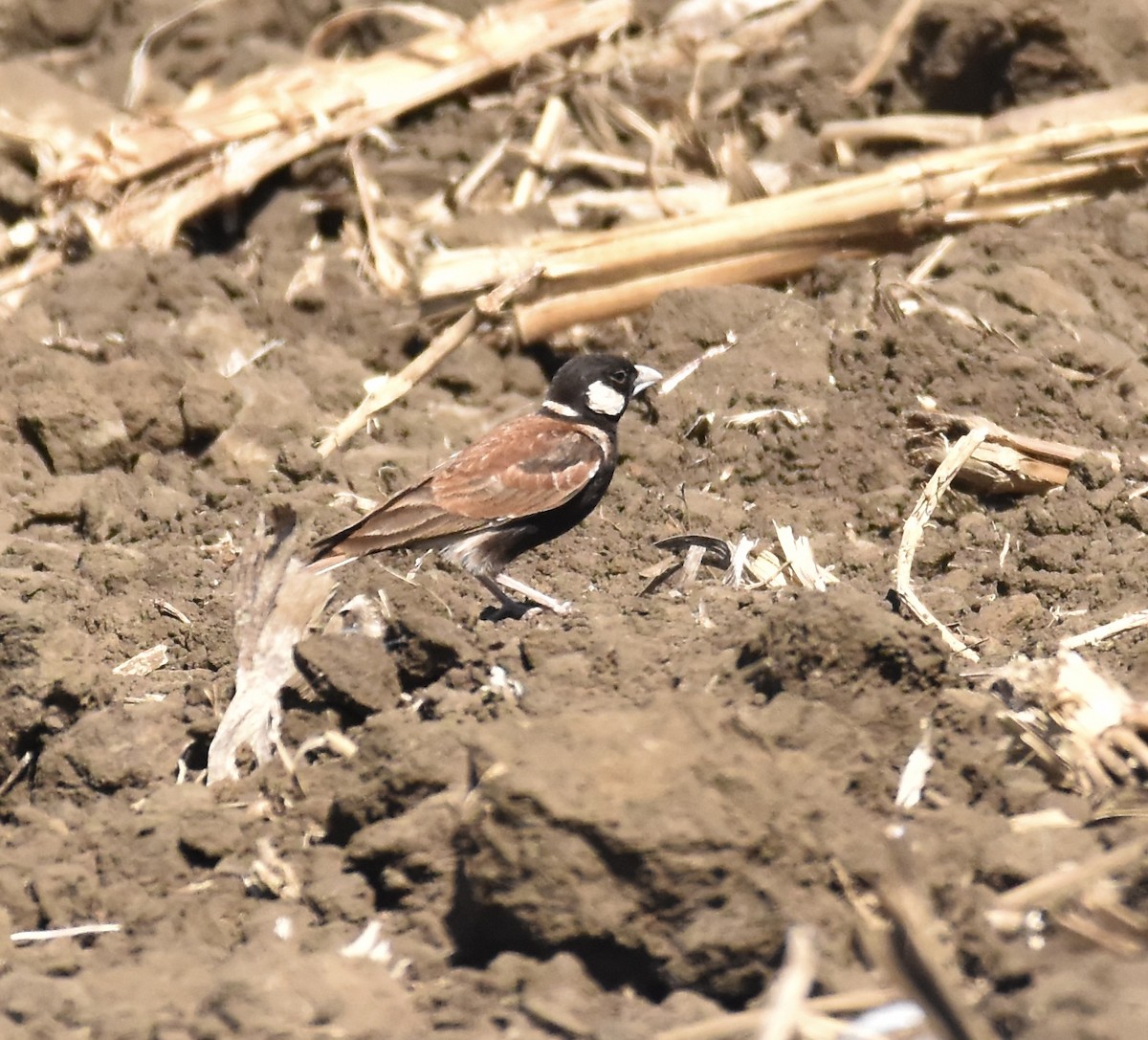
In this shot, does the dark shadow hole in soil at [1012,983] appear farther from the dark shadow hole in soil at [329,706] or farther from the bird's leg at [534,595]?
the bird's leg at [534,595]

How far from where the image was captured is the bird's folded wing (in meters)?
6.23

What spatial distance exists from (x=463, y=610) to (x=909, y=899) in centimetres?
232

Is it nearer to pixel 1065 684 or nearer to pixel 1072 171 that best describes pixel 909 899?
pixel 1065 684

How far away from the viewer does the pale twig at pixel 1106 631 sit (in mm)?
4715

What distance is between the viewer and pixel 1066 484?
229 inches

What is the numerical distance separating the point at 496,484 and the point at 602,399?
0.64 m

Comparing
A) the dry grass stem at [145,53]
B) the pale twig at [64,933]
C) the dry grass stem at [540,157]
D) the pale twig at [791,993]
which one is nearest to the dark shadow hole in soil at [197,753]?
the pale twig at [64,933]

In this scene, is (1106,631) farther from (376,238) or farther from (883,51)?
(883,51)

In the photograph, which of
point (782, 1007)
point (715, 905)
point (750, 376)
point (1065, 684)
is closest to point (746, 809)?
point (715, 905)

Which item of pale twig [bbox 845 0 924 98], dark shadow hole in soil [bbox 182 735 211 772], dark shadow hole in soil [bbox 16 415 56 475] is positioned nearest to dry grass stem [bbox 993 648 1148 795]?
dark shadow hole in soil [bbox 182 735 211 772]

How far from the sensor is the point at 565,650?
4656 mm

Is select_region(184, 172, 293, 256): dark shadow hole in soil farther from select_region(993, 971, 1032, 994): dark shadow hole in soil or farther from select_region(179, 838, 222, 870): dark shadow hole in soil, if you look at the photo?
select_region(993, 971, 1032, 994): dark shadow hole in soil

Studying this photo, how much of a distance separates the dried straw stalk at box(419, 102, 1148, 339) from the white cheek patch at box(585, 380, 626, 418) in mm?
1002

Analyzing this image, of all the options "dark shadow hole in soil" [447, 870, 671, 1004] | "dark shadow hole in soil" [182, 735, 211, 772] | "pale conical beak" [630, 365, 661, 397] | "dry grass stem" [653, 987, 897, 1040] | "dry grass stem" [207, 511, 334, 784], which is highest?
"dry grass stem" [653, 987, 897, 1040]
